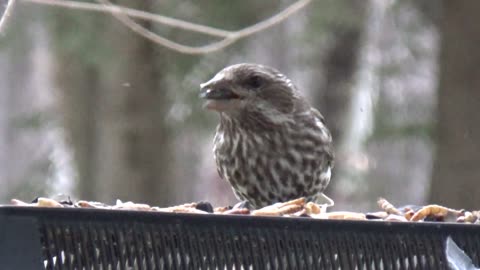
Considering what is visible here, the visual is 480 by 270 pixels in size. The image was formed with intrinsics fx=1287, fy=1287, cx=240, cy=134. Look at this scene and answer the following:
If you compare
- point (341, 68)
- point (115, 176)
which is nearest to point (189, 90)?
point (115, 176)

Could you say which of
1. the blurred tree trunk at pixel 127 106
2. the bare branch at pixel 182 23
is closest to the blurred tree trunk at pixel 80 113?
the blurred tree trunk at pixel 127 106

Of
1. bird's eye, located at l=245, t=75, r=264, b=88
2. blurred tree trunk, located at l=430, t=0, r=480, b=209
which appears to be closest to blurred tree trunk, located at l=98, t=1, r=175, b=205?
blurred tree trunk, located at l=430, t=0, r=480, b=209

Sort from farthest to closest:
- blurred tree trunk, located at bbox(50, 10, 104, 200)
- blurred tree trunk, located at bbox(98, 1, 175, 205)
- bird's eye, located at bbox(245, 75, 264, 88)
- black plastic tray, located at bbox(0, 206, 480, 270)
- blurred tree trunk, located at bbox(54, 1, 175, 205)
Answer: blurred tree trunk, located at bbox(50, 10, 104, 200), blurred tree trunk, located at bbox(98, 1, 175, 205), blurred tree trunk, located at bbox(54, 1, 175, 205), bird's eye, located at bbox(245, 75, 264, 88), black plastic tray, located at bbox(0, 206, 480, 270)

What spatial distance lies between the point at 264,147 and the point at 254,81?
0.31 meters

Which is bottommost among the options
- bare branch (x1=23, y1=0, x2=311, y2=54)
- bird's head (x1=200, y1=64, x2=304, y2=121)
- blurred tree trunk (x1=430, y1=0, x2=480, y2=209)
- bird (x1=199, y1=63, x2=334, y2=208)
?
bird (x1=199, y1=63, x2=334, y2=208)

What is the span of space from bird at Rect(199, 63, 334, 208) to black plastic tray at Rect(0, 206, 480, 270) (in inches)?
89.8

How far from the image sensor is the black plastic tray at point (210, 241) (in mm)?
3354

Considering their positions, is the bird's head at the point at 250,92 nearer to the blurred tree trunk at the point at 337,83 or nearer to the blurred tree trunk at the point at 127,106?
the blurred tree trunk at the point at 127,106

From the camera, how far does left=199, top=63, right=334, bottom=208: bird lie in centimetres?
594

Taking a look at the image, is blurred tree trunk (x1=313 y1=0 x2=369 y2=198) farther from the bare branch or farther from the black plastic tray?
the black plastic tray

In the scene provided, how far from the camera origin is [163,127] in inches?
462

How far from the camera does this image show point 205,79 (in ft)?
36.5

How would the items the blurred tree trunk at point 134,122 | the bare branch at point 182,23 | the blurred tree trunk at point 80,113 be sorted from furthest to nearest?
the blurred tree trunk at point 80,113 → the blurred tree trunk at point 134,122 → the bare branch at point 182,23

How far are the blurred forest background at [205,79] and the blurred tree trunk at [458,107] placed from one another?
10 mm
